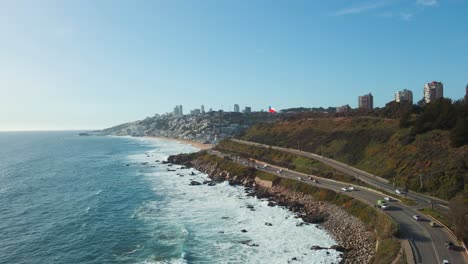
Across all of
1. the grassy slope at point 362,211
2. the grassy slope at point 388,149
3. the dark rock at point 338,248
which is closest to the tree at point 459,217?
the grassy slope at point 362,211

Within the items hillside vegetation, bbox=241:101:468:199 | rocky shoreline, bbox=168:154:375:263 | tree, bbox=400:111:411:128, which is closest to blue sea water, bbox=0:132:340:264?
rocky shoreline, bbox=168:154:375:263

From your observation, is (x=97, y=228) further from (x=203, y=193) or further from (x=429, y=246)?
(x=429, y=246)

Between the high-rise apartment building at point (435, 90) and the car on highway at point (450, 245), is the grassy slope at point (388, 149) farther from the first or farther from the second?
the high-rise apartment building at point (435, 90)

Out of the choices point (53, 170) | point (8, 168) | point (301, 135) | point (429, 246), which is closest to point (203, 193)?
point (429, 246)

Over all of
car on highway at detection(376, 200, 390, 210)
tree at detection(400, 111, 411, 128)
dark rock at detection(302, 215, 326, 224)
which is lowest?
dark rock at detection(302, 215, 326, 224)

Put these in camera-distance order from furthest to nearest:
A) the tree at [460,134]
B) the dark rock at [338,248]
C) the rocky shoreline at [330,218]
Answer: the tree at [460,134], the dark rock at [338,248], the rocky shoreline at [330,218]

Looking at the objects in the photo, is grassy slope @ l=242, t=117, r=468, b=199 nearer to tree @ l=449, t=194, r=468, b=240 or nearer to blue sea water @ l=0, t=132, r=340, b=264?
tree @ l=449, t=194, r=468, b=240
